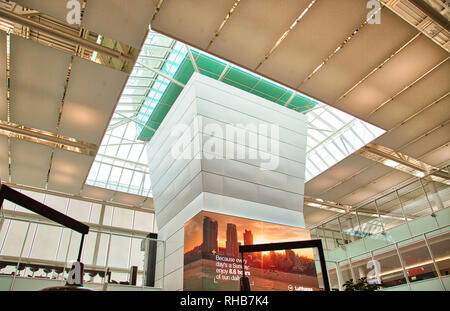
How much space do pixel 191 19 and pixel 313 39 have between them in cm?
538

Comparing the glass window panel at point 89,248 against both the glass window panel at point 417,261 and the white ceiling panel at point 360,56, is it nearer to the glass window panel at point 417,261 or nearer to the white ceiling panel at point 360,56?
the white ceiling panel at point 360,56

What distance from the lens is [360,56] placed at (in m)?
15.1

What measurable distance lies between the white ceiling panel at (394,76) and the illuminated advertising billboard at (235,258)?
8239 millimetres

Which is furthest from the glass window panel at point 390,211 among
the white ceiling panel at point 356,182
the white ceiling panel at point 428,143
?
the white ceiling panel at point 428,143

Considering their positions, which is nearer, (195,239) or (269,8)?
(269,8)

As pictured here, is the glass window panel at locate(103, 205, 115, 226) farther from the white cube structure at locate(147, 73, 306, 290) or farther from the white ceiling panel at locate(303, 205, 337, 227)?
the white ceiling panel at locate(303, 205, 337, 227)

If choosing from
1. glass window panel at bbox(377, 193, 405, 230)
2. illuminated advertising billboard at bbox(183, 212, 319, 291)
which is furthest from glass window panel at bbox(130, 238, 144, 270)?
glass window panel at bbox(377, 193, 405, 230)

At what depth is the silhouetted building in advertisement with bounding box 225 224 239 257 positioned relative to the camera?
1616 centimetres

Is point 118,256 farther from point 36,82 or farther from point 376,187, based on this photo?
point 376,187

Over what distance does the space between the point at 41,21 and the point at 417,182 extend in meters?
28.5

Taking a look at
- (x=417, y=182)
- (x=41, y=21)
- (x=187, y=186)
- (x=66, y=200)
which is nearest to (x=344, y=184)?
(x=417, y=182)

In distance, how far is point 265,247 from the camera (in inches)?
233

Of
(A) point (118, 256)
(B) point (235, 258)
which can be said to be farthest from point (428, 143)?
(A) point (118, 256)
